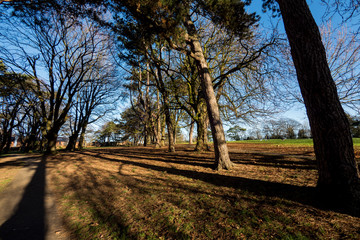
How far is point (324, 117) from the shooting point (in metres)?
2.64

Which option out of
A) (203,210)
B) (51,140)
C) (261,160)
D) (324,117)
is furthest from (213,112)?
(51,140)

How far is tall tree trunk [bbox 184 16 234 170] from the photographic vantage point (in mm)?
5715

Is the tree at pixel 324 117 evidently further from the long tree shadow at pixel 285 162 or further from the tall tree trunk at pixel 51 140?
the tall tree trunk at pixel 51 140

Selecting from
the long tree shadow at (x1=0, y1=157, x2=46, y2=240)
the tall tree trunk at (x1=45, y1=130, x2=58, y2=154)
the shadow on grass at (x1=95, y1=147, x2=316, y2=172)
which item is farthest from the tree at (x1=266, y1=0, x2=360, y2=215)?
the tall tree trunk at (x1=45, y1=130, x2=58, y2=154)

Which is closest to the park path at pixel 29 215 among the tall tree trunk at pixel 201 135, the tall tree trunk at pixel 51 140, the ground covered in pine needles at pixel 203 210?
the ground covered in pine needles at pixel 203 210

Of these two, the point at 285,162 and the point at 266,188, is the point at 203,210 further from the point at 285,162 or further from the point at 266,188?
the point at 285,162

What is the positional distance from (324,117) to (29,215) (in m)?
5.92

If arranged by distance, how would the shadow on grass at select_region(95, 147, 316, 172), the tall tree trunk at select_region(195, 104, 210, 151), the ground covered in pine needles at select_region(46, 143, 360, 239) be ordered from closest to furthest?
the ground covered in pine needles at select_region(46, 143, 360, 239) → the shadow on grass at select_region(95, 147, 316, 172) → the tall tree trunk at select_region(195, 104, 210, 151)

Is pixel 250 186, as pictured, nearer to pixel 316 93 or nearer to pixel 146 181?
pixel 316 93

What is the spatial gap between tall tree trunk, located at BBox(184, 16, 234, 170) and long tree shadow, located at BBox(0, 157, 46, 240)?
4971 millimetres

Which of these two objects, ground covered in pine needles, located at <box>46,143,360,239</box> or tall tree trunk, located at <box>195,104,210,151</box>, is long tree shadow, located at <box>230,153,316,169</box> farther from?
tall tree trunk, located at <box>195,104,210,151</box>

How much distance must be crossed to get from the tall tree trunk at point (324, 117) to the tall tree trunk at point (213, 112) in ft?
10.2

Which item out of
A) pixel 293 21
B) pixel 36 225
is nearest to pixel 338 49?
pixel 293 21

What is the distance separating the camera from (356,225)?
6.75 ft
